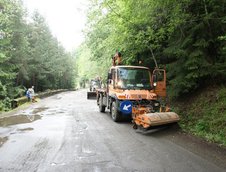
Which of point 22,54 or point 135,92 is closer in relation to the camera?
point 135,92

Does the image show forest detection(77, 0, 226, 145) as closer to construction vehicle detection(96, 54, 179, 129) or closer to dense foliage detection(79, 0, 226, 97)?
dense foliage detection(79, 0, 226, 97)

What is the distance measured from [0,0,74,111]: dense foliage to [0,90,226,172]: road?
49.8ft

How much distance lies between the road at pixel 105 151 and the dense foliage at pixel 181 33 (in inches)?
98.9

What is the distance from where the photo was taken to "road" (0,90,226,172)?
17.9ft

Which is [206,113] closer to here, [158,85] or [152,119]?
[152,119]

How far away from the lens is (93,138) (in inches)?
320

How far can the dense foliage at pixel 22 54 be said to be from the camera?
2419cm

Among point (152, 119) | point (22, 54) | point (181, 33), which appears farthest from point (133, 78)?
point (22, 54)

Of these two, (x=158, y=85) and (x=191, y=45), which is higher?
(x=191, y=45)

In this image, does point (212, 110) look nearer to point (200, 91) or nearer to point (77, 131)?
point (200, 91)

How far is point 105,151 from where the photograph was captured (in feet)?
21.7

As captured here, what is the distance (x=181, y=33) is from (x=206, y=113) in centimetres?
362

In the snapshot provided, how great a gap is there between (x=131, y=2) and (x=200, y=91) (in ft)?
16.2

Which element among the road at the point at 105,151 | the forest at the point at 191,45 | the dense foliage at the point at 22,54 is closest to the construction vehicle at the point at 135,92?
the forest at the point at 191,45
